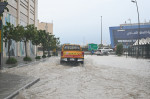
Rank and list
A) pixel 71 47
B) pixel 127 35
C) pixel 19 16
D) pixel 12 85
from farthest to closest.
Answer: pixel 127 35 < pixel 19 16 < pixel 71 47 < pixel 12 85

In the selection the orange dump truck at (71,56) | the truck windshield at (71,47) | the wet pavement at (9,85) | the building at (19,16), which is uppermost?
the building at (19,16)

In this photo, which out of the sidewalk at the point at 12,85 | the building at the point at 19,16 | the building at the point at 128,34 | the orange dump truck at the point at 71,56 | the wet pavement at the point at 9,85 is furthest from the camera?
the building at the point at 128,34

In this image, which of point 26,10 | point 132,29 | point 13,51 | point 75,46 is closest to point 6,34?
point 75,46

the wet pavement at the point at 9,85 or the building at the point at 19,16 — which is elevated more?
the building at the point at 19,16

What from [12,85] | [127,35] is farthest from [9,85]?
[127,35]

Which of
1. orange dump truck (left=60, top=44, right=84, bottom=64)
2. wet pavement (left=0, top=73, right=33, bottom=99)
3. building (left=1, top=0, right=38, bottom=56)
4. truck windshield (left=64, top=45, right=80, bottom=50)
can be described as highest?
building (left=1, top=0, right=38, bottom=56)

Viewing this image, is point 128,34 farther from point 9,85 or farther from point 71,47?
point 9,85

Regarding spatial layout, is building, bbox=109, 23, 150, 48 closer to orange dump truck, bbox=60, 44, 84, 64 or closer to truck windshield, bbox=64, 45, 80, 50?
truck windshield, bbox=64, 45, 80, 50

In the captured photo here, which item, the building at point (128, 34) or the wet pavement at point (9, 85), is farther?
the building at point (128, 34)

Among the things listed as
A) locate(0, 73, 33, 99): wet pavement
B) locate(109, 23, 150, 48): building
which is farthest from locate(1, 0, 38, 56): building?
locate(109, 23, 150, 48): building

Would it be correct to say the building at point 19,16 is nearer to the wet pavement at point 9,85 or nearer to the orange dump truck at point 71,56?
the orange dump truck at point 71,56

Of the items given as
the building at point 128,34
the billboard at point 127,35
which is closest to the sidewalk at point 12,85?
the building at point 128,34

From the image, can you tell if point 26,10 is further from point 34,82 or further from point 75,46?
point 34,82

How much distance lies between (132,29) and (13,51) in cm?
7572
